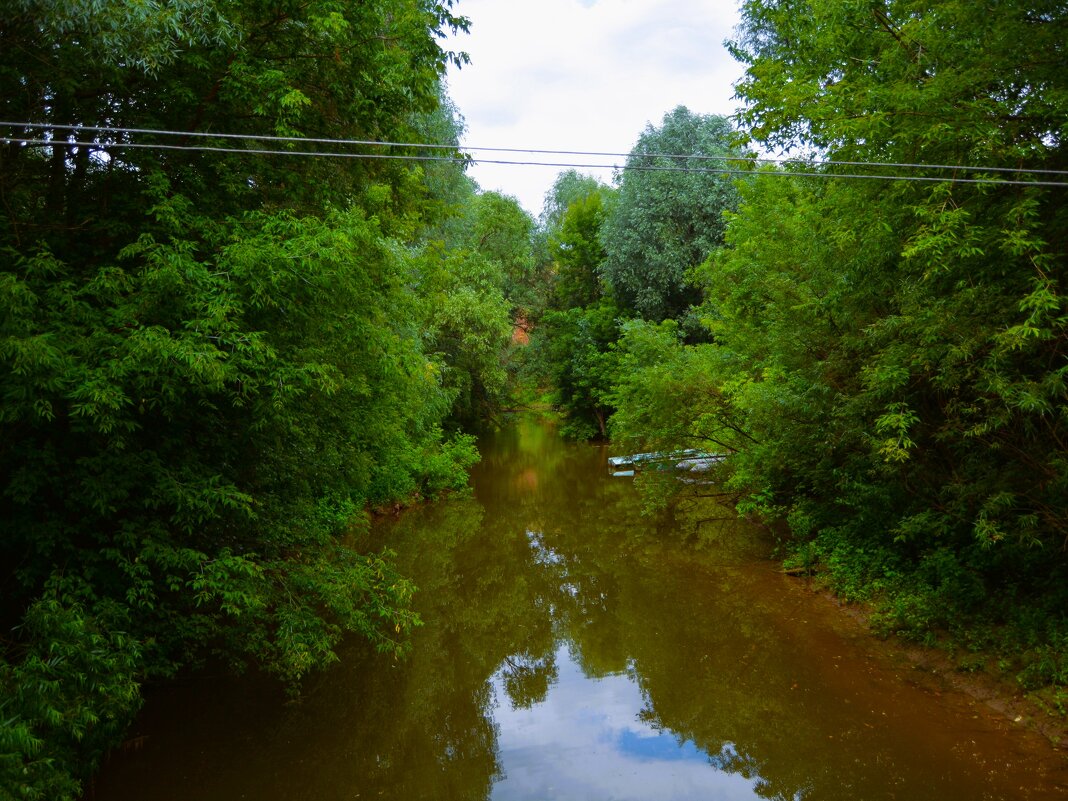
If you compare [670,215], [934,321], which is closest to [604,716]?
[934,321]

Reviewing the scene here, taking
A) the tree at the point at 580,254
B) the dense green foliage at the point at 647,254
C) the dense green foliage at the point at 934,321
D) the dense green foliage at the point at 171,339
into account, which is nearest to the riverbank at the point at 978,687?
the dense green foliage at the point at 934,321

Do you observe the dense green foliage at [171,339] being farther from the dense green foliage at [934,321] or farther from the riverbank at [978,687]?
the riverbank at [978,687]

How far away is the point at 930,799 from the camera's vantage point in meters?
5.75

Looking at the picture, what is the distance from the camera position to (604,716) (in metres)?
7.82

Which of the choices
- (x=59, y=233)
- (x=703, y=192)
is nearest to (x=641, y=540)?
(x=59, y=233)

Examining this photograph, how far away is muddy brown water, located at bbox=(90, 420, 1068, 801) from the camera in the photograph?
248 inches

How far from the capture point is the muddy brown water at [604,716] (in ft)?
20.6

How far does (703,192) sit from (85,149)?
21261 mm

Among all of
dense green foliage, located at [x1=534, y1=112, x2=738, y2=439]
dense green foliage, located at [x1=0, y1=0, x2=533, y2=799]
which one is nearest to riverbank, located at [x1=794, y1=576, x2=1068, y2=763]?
dense green foliage, located at [x1=0, y1=0, x2=533, y2=799]

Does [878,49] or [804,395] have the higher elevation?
[878,49]

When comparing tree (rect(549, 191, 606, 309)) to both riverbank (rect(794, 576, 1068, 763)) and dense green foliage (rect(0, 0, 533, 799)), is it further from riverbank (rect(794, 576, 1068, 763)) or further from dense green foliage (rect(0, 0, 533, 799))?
riverbank (rect(794, 576, 1068, 763))

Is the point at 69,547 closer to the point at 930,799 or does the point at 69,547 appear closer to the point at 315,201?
the point at 315,201

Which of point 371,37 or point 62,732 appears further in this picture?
point 371,37

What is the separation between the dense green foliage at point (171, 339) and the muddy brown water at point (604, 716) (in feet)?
3.07
